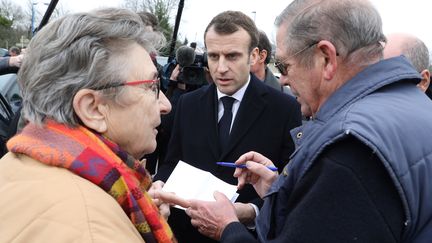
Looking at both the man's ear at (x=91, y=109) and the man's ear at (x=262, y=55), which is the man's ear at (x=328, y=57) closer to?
the man's ear at (x=91, y=109)

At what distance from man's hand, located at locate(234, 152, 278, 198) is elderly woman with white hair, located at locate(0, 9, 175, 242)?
2.16ft

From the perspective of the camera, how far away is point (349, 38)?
132cm

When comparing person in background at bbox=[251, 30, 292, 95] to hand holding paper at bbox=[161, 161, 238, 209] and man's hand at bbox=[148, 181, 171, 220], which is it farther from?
man's hand at bbox=[148, 181, 171, 220]

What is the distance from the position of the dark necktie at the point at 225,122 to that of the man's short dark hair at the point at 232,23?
0.48m

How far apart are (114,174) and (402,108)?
0.87 m

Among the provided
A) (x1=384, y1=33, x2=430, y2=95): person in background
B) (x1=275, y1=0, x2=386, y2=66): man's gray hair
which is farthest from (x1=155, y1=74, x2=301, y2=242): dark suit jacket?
Result: (x1=275, y1=0, x2=386, y2=66): man's gray hair

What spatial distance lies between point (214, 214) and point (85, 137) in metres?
0.76

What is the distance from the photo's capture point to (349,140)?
1.07m

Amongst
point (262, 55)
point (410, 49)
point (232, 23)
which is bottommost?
point (262, 55)

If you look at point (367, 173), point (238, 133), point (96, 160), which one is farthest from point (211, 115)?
point (367, 173)

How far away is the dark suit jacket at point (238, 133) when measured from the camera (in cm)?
242

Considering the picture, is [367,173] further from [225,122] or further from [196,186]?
[225,122]

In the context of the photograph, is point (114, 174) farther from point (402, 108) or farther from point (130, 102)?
point (402, 108)

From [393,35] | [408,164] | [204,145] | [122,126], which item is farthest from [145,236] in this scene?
[393,35]
